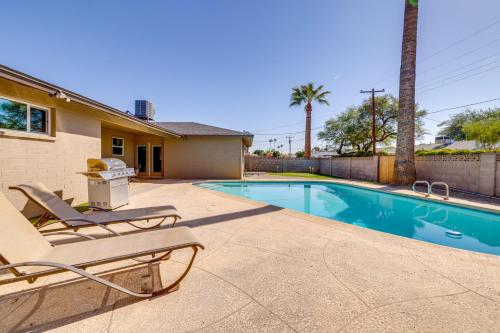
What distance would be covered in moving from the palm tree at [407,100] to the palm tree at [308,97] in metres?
12.3

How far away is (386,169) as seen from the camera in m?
15.1

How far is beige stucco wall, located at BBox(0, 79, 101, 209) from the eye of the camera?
516 centimetres

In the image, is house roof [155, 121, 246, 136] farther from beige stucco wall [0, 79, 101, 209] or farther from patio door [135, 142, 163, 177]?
beige stucco wall [0, 79, 101, 209]

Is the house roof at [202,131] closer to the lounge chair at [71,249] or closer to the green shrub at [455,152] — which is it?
the green shrub at [455,152]

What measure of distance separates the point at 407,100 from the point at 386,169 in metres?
4.73

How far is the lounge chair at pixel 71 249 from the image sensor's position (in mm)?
2172

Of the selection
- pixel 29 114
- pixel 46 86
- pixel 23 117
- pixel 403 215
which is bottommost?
pixel 403 215

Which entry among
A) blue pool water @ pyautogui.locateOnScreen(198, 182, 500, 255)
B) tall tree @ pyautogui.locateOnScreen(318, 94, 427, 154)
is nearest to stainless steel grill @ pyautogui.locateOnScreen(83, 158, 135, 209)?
blue pool water @ pyautogui.locateOnScreen(198, 182, 500, 255)

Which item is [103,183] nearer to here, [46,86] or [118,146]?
[46,86]

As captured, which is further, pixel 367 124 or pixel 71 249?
pixel 367 124

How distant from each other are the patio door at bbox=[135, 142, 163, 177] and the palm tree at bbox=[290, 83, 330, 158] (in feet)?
52.8

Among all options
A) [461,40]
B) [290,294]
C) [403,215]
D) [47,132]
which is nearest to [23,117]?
[47,132]

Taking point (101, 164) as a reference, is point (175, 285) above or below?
below

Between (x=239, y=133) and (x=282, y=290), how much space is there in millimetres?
13605
